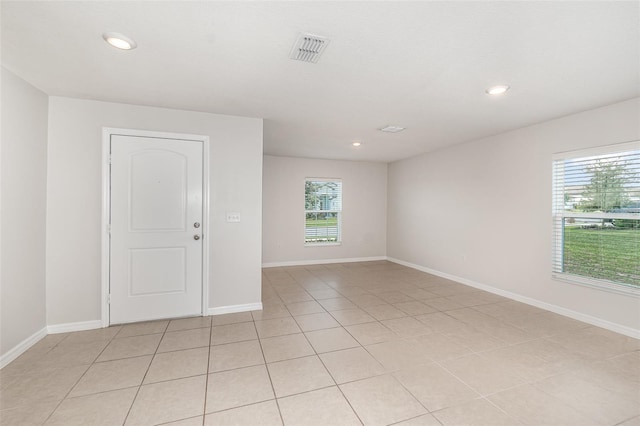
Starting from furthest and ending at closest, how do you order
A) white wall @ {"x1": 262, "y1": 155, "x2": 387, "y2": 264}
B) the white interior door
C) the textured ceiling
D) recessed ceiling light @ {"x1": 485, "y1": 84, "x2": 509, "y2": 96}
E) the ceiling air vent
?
white wall @ {"x1": 262, "y1": 155, "x2": 387, "y2": 264}
the white interior door
recessed ceiling light @ {"x1": 485, "y1": 84, "x2": 509, "y2": 96}
the ceiling air vent
the textured ceiling

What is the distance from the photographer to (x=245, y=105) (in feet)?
10.5

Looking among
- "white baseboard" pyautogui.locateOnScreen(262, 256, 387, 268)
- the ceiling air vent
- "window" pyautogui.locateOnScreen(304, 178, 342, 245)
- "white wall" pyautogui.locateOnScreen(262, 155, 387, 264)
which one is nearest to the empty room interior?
the ceiling air vent

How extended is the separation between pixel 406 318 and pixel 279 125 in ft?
9.92

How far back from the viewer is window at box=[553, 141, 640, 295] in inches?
118

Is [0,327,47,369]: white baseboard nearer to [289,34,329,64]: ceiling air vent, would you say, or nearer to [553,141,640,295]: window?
[289,34,329,64]: ceiling air vent

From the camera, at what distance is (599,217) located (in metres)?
3.28

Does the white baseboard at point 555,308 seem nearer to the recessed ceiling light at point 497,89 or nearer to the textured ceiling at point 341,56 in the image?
the textured ceiling at point 341,56

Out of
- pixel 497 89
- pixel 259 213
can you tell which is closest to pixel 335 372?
pixel 259 213

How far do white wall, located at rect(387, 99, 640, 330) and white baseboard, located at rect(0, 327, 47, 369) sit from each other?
5.71m

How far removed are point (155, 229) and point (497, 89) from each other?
3.91m

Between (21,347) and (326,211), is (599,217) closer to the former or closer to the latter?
(326,211)

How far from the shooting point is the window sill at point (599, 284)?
297 centimetres

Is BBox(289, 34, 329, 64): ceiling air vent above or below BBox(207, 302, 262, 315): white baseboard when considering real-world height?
above

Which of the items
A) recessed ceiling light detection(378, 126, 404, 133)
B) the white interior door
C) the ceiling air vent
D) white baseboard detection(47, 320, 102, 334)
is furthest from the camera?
recessed ceiling light detection(378, 126, 404, 133)
